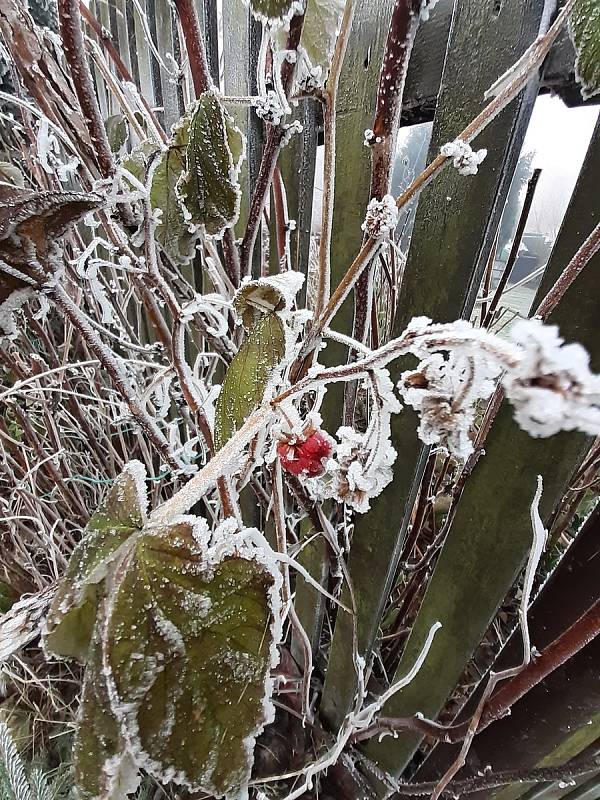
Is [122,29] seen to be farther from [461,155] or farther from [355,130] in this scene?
[461,155]

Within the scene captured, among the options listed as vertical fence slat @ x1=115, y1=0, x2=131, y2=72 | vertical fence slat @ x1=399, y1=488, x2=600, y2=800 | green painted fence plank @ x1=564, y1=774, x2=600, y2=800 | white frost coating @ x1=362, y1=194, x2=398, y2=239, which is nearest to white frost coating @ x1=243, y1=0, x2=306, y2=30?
white frost coating @ x1=362, y1=194, x2=398, y2=239

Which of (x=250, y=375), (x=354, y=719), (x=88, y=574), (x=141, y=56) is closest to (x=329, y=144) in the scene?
(x=250, y=375)

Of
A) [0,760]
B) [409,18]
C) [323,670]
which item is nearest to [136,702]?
[409,18]

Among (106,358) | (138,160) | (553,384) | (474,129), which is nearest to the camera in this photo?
(553,384)

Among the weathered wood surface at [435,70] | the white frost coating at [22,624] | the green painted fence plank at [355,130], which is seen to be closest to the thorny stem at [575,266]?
the weathered wood surface at [435,70]

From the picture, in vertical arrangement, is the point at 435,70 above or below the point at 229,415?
above

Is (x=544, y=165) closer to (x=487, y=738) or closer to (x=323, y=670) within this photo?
(x=487, y=738)
